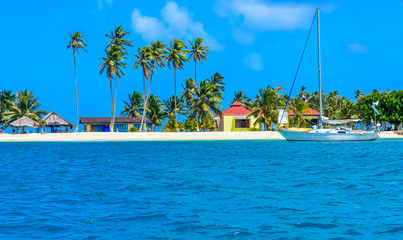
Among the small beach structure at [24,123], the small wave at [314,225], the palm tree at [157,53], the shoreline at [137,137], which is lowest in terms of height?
the small wave at [314,225]

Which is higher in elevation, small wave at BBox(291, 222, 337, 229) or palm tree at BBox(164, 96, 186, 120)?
palm tree at BBox(164, 96, 186, 120)

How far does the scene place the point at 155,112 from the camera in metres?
78.1

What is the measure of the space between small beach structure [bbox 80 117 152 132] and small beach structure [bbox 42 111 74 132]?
4358 millimetres

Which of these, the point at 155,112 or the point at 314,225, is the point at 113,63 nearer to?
the point at 155,112

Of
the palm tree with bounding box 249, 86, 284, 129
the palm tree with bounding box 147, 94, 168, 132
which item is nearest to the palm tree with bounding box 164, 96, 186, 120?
the palm tree with bounding box 147, 94, 168, 132

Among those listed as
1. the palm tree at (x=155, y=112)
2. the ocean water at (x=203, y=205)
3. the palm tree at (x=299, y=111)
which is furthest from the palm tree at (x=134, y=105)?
the ocean water at (x=203, y=205)

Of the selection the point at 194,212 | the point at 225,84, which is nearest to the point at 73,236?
the point at 194,212

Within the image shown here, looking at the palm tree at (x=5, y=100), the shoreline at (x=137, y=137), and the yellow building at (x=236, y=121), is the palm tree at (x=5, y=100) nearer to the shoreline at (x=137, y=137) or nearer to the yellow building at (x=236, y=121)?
the shoreline at (x=137, y=137)

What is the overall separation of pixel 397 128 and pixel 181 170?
210 ft

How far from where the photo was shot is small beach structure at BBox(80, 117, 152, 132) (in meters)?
76.8

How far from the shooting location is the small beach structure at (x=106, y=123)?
7675 centimetres

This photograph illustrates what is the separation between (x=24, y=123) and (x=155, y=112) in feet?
70.0

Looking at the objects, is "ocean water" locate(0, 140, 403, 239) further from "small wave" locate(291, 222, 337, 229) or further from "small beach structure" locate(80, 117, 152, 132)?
"small beach structure" locate(80, 117, 152, 132)

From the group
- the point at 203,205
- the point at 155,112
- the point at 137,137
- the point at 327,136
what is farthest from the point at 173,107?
the point at 203,205
